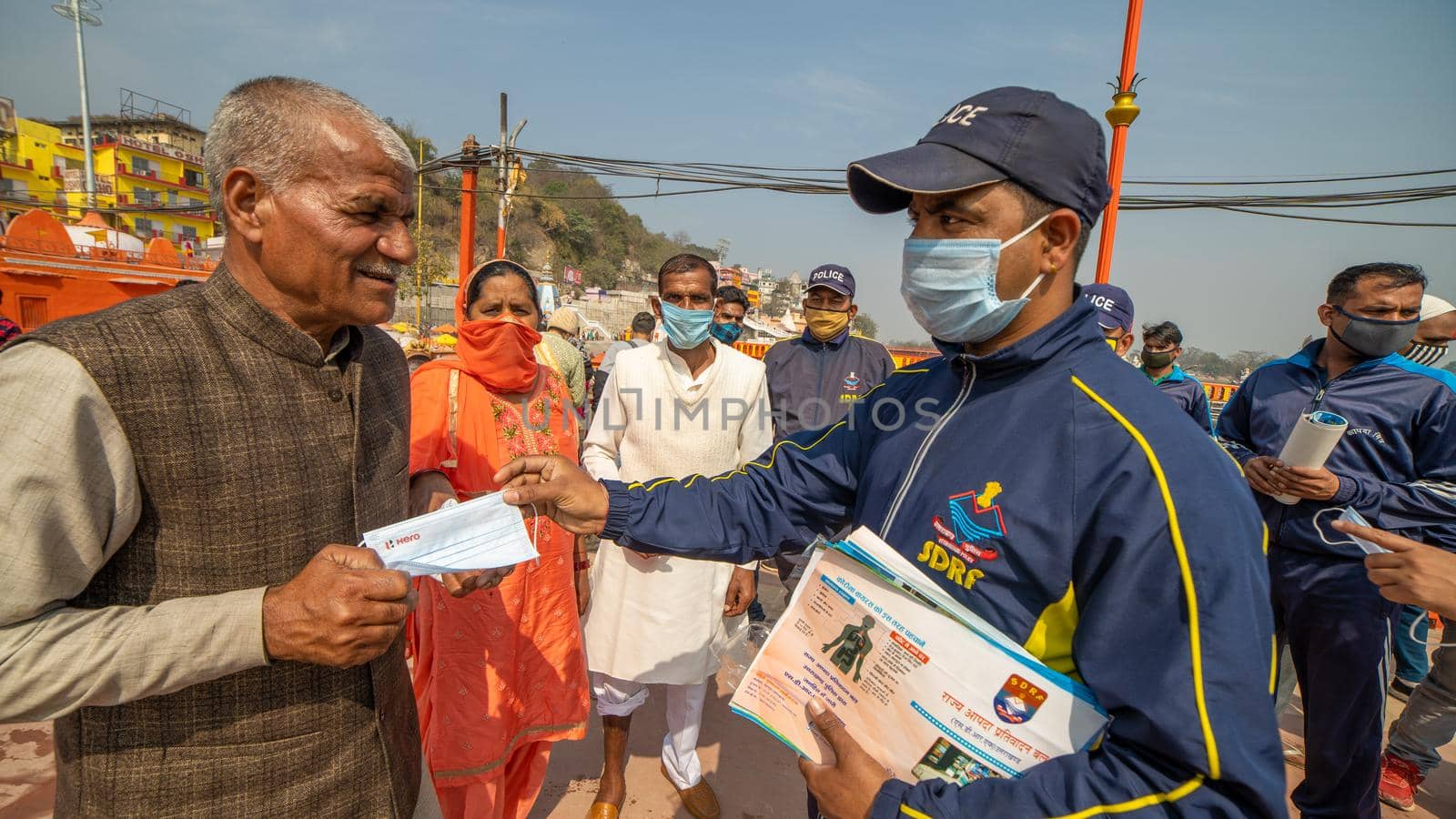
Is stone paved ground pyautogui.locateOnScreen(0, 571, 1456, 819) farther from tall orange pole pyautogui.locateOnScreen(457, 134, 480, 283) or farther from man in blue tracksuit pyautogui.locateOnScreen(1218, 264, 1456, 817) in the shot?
tall orange pole pyautogui.locateOnScreen(457, 134, 480, 283)

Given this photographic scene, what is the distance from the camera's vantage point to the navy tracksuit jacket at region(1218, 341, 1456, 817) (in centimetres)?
269

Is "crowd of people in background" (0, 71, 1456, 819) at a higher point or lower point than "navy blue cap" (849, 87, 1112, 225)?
lower

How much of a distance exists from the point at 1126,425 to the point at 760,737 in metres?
3.13

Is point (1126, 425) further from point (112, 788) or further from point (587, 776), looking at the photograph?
point (587, 776)

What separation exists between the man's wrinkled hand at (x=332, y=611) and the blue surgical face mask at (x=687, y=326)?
226 cm

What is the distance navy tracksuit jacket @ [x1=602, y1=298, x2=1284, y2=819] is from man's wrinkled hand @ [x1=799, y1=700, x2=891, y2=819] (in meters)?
0.05

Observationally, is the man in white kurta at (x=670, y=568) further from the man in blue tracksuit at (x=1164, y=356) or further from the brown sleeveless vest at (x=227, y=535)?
the man in blue tracksuit at (x=1164, y=356)

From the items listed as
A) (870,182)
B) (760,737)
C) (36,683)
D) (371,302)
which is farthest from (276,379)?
(760,737)

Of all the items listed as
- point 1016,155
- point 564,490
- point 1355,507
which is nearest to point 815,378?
point 1355,507

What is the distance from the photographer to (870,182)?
1370mm

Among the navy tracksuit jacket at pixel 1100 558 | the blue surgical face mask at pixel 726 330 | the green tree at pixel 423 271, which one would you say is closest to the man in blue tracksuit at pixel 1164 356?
the blue surgical face mask at pixel 726 330

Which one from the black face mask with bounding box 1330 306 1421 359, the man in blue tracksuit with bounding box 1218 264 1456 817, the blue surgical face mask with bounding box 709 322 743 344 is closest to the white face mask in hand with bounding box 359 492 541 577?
the man in blue tracksuit with bounding box 1218 264 1456 817

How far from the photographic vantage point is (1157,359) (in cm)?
493

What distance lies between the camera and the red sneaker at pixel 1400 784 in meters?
3.33
